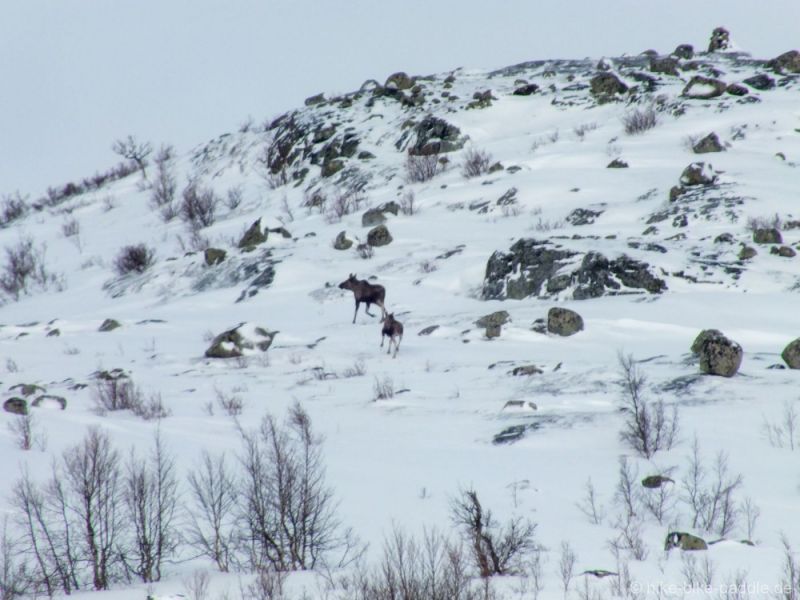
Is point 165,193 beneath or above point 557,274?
above

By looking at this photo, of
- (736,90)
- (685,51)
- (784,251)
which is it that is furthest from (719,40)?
(784,251)

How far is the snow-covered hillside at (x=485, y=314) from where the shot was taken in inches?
273

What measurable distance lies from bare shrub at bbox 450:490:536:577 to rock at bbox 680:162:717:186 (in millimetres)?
17191

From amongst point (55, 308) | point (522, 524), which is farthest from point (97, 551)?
point (55, 308)

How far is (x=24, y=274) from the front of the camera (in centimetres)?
3014

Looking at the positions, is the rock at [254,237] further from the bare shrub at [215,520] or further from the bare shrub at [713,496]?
the bare shrub at [713,496]

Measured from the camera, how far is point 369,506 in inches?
292

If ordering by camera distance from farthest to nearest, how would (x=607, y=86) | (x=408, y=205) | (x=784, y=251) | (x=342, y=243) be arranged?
(x=607, y=86) < (x=408, y=205) < (x=342, y=243) < (x=784, y=251)

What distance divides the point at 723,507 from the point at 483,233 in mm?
16555

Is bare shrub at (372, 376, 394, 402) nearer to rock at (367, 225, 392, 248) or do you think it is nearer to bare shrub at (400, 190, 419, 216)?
rock at (367, 225, 392, 248)

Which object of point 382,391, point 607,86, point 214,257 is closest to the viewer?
point 382,391

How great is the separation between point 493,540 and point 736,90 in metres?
30.1

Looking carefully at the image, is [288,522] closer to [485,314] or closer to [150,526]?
[150,526]

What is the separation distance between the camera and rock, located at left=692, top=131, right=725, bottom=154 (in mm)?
24750
